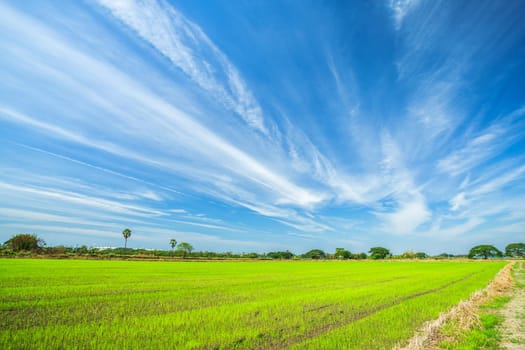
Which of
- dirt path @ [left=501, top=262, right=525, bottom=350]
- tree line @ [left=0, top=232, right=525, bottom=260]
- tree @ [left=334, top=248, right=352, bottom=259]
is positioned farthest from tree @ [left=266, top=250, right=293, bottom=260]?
dirt path @ [left=501, top=262, right=525, bottom=350]

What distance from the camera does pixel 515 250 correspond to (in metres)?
169

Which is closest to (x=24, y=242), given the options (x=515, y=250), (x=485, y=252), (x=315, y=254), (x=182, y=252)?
(x=182, y=252)

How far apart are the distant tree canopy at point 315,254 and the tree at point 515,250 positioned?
401ft

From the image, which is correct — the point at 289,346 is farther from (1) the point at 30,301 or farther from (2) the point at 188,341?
(1) the point at 30,301

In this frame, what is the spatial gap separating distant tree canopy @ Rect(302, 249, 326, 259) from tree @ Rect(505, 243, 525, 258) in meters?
122

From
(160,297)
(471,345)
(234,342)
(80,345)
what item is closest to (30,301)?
(160,297)

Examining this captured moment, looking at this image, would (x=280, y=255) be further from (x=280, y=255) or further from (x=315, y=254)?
(x=315, y=254)

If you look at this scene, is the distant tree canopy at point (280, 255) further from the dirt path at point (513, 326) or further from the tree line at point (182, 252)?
the dirt path at point (513, 326)

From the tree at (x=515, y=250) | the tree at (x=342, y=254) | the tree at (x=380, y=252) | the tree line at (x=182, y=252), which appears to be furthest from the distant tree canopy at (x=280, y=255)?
the tree at (x=515, y=250)

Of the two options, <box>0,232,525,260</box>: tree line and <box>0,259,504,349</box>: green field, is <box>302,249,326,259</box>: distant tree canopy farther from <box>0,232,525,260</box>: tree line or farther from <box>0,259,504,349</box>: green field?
<box>0,259,504,349</box>: green field

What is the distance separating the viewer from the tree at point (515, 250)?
16588 cm

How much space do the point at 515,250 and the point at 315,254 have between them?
446 ft

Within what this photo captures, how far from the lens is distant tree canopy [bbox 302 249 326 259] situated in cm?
16751

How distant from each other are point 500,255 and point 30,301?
223 m
